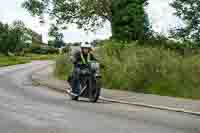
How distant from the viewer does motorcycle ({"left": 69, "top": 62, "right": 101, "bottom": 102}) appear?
17031 mm

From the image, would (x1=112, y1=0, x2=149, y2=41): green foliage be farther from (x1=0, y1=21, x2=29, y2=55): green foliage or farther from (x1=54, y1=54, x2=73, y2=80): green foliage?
(x1=0, y1=21, x2=29, y2=55): green foliage

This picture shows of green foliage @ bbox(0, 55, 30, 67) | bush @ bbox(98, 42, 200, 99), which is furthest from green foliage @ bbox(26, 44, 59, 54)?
bush @ bbox(98, 42, 200, 99)

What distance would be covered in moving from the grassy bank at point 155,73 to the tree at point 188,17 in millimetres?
7565

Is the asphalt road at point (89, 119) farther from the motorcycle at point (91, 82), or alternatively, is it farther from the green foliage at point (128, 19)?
the green foliage at point (128, 19)

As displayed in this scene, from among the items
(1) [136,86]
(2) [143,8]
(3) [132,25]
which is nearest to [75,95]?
(1) [136,86]

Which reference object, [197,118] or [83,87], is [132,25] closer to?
[83,87]

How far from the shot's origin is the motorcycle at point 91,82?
1703 centimetres

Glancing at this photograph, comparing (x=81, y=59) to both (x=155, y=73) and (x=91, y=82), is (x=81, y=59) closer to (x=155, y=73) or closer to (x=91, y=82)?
(x=91, y=82)

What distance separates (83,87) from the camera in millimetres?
17594

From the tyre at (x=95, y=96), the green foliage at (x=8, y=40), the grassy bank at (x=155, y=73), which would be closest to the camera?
the tyre at (x=95, y=96)

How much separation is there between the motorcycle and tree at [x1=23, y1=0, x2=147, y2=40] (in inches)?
894

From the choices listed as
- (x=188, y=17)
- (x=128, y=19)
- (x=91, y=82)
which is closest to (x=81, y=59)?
(x=91, y=82)

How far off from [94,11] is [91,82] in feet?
89.9

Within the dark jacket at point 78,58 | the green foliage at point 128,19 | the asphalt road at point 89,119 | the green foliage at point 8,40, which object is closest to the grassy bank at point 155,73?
the dark jacket at point 78,58
